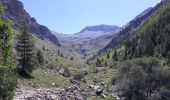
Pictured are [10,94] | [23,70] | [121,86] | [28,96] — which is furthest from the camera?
[121,86]

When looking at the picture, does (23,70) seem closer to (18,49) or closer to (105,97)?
(18,49)

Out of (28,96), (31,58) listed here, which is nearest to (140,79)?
(31,58)

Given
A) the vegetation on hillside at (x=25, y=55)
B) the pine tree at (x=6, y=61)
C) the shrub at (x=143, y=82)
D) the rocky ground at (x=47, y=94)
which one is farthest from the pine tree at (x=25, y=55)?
the pine tree at (x=6, y=61)

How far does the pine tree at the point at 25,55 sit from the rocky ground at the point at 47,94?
11713mm

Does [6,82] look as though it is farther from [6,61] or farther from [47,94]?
[47,94]

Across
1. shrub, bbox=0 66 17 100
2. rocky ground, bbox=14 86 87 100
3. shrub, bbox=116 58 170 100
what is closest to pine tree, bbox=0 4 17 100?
shrub, bbox=0 66 17 100

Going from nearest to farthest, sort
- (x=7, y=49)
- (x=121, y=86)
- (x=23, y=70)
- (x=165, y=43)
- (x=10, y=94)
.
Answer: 1. (x=7, y=49)
2. (x=10, y=94)
3. (x=23, y=70)
4. (x=121, y=86)
5. (x=165, y=43)

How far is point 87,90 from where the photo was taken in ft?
283

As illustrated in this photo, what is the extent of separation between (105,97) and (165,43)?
351ft

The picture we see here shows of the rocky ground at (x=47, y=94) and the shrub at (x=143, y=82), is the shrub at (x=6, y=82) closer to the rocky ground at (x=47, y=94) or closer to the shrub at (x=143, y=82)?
the rocky ground at (x=47, y=94)

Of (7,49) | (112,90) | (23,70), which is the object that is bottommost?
(112,90)

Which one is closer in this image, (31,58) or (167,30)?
(31,58)

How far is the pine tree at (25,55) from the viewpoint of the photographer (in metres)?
83.1

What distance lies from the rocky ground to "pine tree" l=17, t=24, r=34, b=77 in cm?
1171
